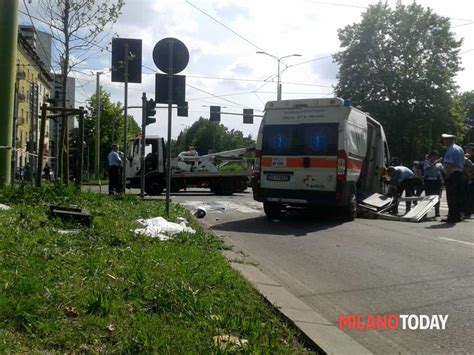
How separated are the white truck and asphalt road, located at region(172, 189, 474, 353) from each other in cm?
1168

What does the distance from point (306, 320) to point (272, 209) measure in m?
8.63

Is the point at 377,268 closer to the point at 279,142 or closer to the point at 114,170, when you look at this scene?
the point at 279,142

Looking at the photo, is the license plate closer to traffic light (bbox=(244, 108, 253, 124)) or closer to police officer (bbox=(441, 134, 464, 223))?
police officer (bbox=(441, 134, 464, 223))

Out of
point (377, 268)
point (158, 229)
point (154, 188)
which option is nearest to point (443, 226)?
point (377, 268)

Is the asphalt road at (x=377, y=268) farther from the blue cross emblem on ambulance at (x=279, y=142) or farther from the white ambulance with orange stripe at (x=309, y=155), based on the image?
the blue cross emblem on ambulance at (x=279, y=142)

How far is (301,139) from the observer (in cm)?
1212

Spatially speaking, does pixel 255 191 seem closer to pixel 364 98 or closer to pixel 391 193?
pixel 391 193

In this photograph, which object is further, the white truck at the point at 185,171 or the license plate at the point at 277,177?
the white truck at the point at 185,171

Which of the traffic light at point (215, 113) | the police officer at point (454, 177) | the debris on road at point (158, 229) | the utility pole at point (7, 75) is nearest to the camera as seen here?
the debris on road at point (158, 229)

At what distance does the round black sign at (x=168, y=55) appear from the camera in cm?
991

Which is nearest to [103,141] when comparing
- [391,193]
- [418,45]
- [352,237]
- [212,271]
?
[418,45]

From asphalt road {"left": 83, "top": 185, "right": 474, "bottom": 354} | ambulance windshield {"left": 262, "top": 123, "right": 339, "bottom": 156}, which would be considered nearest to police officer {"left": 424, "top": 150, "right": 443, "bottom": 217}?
asphalt road {"left": 83, "top": 185, "right": 474, "bottom": 354}

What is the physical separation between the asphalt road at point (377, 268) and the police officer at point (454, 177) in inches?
15.3

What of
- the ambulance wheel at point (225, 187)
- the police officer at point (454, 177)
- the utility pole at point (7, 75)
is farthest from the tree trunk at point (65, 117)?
the ambulance wheel at point (225, 187)
